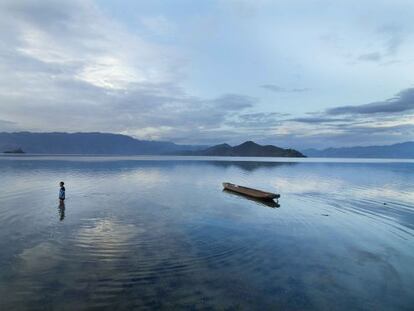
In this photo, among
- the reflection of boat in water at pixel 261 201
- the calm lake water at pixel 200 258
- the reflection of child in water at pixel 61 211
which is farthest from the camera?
the reflection of boat in water at pixel 261 201

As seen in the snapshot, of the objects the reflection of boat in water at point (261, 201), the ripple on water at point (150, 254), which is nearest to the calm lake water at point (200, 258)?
the ripple on water at point (150, 254)

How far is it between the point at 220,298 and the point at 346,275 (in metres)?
8.29

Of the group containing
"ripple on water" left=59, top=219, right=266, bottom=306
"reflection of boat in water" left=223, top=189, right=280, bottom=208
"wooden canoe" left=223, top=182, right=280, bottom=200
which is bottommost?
"reflection of boat in water" left=223, top=189, right=280, bottom=208

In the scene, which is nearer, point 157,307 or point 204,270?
point 157,307

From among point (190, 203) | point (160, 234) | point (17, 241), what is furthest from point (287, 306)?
point (190, 203)

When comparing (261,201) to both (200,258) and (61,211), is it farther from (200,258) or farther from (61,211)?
(200,258)

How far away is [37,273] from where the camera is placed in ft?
54.1

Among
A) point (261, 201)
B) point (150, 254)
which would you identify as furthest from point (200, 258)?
point (261, 201)

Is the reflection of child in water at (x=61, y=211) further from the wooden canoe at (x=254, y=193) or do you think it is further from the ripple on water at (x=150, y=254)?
the wooden canoe at (x=254, y=193)

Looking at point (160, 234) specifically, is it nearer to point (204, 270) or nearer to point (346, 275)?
point (204, 270)

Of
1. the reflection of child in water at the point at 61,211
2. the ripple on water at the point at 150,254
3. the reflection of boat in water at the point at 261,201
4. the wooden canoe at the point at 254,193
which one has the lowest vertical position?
the reflection of child in water at the point at 61,211

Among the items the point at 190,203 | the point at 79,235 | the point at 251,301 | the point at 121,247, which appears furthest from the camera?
the point at 190,203

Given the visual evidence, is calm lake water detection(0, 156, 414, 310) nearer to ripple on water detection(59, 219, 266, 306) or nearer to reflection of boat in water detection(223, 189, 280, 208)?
ripple on water detection(59, 219, 266, 306)

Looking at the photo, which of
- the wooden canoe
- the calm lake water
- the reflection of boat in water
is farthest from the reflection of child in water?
the wooden canoe
